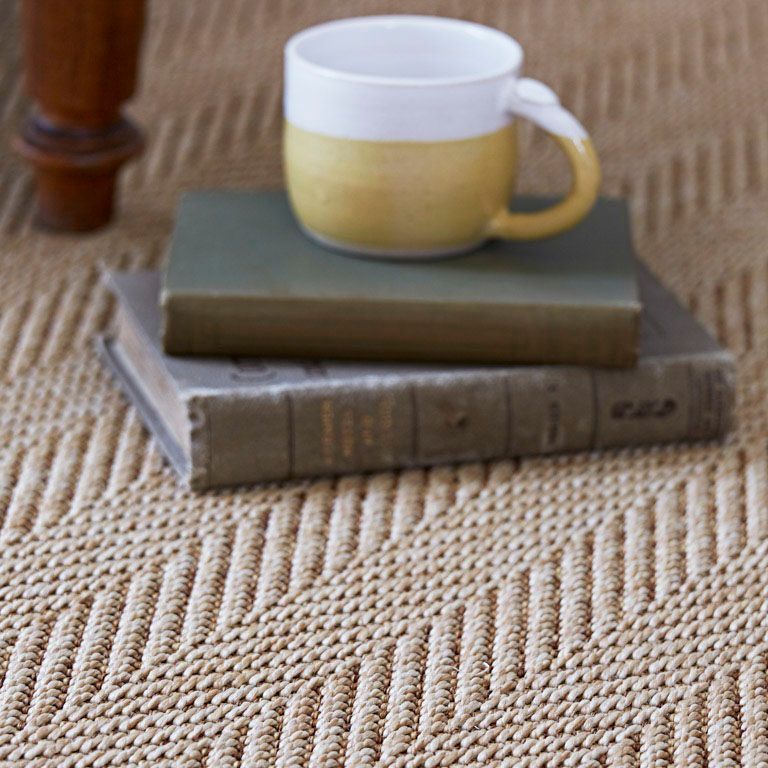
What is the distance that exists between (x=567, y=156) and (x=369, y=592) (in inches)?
8.0

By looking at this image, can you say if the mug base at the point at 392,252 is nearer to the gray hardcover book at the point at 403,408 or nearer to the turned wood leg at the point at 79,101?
the gray hardcover book at the point at 403,408

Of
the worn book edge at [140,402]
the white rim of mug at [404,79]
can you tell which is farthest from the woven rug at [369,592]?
the white rim of mug at [404,79]

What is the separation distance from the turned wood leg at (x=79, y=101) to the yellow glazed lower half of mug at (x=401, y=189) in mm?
146

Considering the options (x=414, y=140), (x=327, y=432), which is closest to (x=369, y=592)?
(x=327, y=432)

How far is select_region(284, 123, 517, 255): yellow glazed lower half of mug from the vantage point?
0.52 meters

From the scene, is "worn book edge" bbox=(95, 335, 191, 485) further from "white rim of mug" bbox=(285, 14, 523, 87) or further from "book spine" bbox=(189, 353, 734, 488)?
"white rim of mug" bbox=(285, 14, 523, 87)

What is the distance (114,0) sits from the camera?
631mm

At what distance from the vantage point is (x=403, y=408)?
0.50m

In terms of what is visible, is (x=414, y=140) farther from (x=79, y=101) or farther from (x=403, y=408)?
(x=79, y=101)

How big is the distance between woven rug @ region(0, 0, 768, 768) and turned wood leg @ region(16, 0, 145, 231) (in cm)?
4

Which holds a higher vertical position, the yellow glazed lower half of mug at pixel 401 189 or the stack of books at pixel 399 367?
the yellow glazed lower half of mug at pixel 401 189

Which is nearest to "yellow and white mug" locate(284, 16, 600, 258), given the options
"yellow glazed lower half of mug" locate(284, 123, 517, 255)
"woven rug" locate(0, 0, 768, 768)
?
"yellow glazed lower half of mug" locate(284, 123, 517, 255)

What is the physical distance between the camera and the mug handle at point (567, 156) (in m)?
0.53

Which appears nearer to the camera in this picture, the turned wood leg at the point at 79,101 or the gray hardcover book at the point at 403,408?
the gray hardcover book at the point at 403,408
